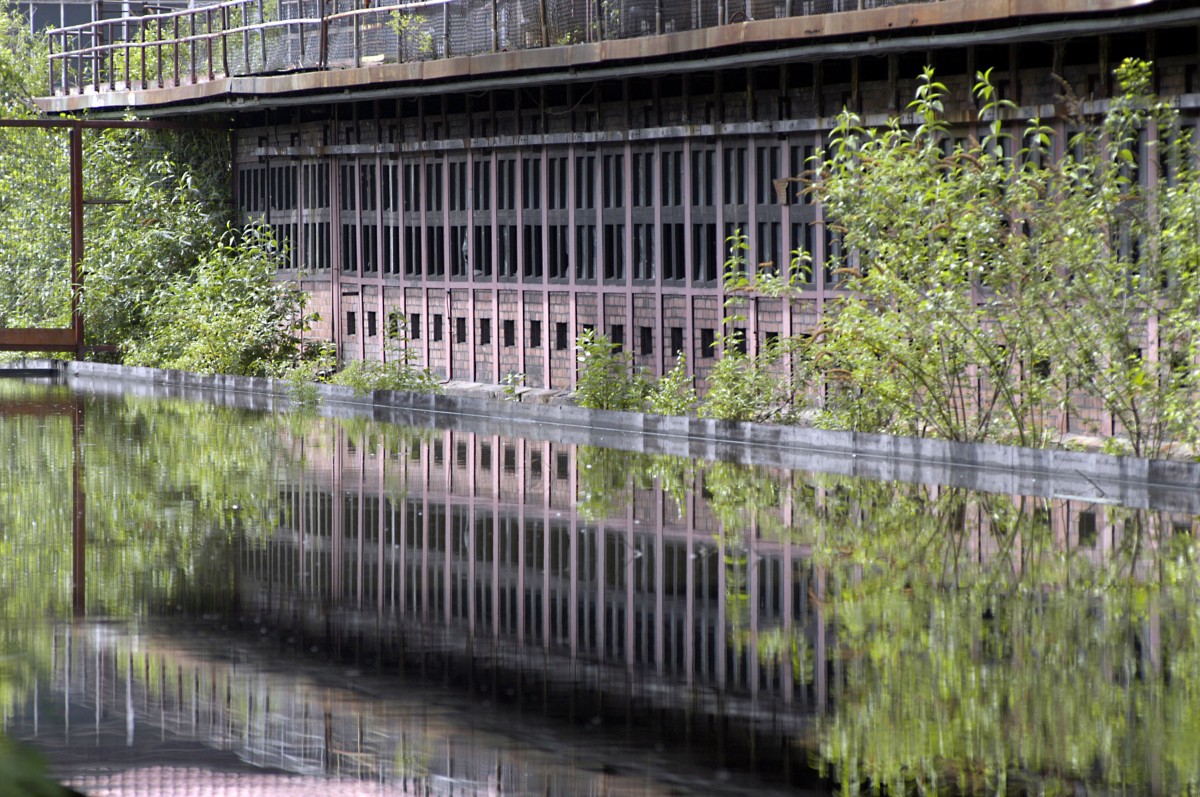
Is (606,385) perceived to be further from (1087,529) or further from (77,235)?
(77,235)

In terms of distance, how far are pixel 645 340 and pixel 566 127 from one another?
3.24m

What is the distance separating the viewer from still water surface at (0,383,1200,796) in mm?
7277

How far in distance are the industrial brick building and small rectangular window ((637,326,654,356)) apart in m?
0.03

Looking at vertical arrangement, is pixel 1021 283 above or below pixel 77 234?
below

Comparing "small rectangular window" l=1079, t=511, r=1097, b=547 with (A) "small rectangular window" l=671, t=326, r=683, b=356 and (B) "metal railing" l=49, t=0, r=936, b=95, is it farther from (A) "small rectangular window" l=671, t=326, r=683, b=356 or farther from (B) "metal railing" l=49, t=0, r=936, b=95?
(A) "small rectangular window" l=671, t=326, r=683, b=356

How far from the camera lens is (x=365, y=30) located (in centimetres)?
2831

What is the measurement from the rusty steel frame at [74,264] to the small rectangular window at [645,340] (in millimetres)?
12214

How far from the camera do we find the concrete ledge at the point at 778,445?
15.4 meters

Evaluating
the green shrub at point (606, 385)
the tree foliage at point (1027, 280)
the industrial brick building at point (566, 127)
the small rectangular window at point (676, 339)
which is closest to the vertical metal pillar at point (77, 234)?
the industrial brick building at point (566, 127)

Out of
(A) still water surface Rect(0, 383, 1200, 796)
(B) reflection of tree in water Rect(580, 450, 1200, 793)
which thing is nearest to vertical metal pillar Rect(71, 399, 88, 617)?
(A) still water surface Rect(0, 383, 1200, 796)

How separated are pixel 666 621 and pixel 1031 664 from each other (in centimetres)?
215

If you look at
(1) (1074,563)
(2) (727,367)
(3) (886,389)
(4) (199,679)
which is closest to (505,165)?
(2) (727,367)

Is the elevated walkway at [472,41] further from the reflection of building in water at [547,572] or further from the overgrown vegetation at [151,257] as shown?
the reflection of building in water at [547,572]

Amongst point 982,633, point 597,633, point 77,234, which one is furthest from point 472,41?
point 982,633
